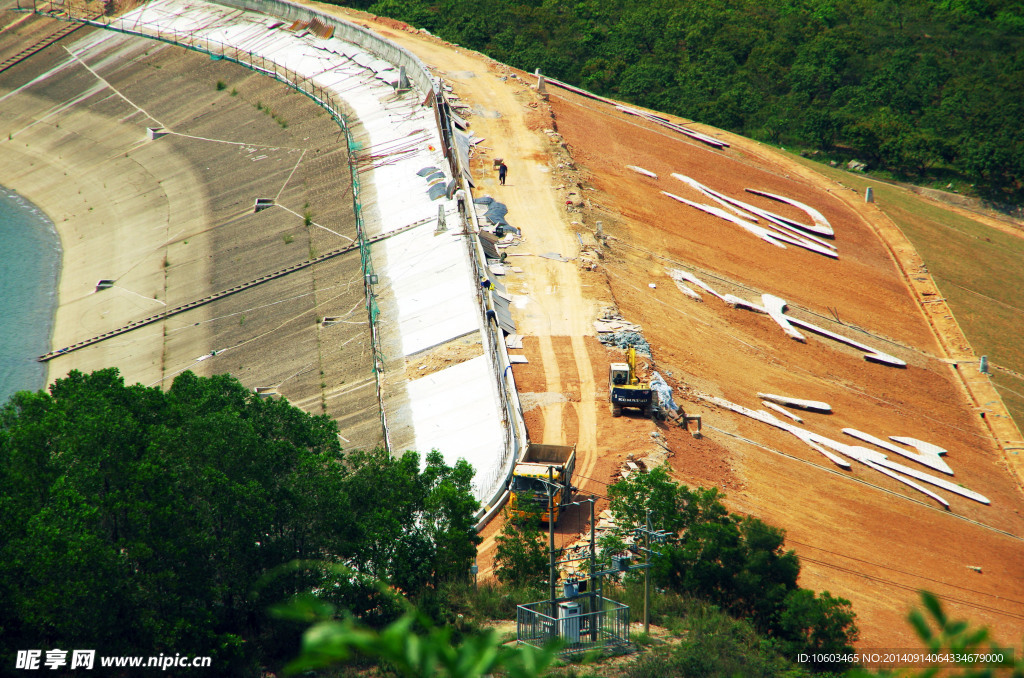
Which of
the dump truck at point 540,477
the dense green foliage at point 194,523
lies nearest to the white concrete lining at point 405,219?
the dump truck at point 540,477

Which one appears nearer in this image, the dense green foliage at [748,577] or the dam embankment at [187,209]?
the dense green foliage at [748,577]

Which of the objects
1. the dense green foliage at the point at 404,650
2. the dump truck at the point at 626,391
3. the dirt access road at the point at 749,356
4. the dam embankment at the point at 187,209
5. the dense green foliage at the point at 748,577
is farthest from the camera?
the dam embankment at the point at 187,209

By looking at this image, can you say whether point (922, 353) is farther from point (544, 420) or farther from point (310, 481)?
point (310, 481)

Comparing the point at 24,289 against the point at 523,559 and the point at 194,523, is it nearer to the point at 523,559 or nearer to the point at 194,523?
the point at 194,523

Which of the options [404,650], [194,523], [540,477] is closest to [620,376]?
[540,477]

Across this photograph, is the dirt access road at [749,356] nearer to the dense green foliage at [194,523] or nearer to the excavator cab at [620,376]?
the excavator cab at [620,376]

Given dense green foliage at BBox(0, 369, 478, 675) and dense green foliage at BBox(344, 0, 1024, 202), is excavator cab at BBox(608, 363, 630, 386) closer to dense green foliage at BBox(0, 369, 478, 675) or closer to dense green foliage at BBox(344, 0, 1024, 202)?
dense green foliage at BBox(0, 369, 478, 675)

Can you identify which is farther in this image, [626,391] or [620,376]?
[620,376]
